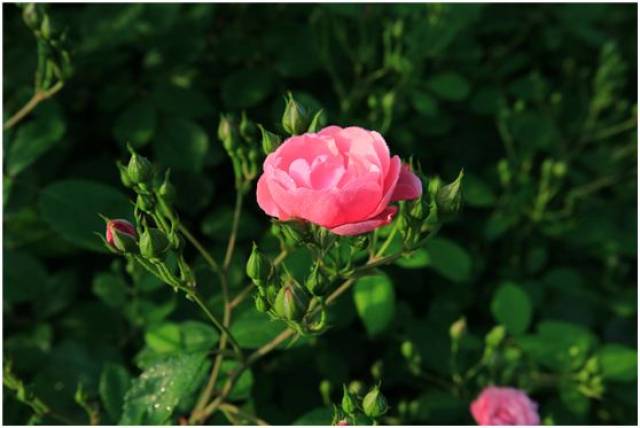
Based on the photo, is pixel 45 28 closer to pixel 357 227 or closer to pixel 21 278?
pixel 21 278

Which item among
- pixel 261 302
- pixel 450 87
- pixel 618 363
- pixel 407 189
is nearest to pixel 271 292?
pixel 261 302

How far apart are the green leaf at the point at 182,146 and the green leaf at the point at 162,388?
0.65 meters

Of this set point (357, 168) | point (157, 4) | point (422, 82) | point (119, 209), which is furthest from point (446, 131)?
point (357, 168)

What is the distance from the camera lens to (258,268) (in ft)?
3.91

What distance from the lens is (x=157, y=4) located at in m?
2.13

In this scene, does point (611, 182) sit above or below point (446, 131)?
below

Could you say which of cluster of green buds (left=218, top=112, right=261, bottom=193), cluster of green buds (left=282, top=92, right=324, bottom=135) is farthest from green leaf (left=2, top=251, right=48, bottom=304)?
cluster of green buds (left=282, top=92, right=324, bottom=135)

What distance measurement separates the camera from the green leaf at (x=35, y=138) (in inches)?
71.6

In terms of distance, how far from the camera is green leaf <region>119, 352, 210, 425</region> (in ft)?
4.63

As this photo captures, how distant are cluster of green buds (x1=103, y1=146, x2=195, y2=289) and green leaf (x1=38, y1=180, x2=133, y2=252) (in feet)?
1.16

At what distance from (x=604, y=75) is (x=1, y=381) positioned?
5.93ft

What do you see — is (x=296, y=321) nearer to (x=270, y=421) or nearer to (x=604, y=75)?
(x=270, y=421)

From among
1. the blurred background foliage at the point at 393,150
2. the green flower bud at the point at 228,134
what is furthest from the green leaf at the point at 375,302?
the green flower bud at the point at 228,134

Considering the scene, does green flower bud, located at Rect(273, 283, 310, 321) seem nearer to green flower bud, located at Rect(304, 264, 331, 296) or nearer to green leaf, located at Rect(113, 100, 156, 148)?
green flower bud, located at Rect(304, 264, 331, 296)
